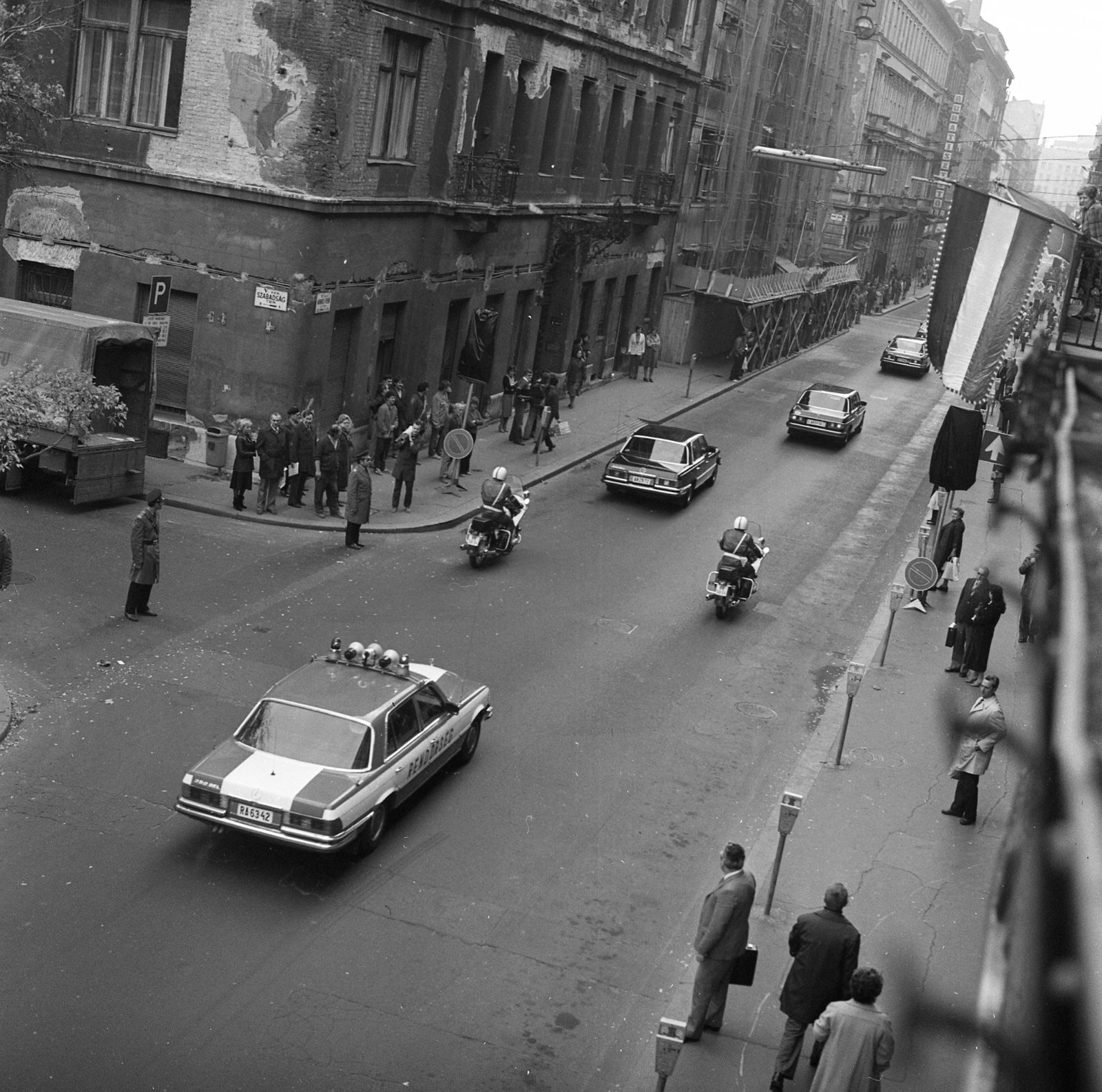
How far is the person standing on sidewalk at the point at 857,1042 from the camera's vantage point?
27.0 feet

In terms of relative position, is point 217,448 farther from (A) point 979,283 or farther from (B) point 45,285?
(A) point 979,283

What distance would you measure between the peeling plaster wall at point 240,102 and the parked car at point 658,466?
26.9 feet

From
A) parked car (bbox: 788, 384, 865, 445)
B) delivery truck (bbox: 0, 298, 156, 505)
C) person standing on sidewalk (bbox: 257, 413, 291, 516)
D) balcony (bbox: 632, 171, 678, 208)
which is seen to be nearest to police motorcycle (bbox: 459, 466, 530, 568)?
person standing on sidewalk (bbox: 257, 413, 291, 516)

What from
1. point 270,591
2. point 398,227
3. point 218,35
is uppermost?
point 218,35

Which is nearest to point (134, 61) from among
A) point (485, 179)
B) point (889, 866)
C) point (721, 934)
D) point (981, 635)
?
point (485, 179)

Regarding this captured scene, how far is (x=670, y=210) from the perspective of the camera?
47812mm

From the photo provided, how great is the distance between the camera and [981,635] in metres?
19.7

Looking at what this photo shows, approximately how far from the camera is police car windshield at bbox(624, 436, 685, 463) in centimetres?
2862

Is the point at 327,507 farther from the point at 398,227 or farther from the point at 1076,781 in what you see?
the point at 1076,781

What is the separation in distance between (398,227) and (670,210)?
2098 cm

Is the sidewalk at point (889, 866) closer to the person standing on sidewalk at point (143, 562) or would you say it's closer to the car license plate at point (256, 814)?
the car license plate at point (256, 814)

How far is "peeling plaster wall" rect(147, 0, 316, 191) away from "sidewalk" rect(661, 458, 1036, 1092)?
13219 millimetres

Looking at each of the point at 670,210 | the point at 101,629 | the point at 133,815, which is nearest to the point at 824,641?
the point at 101,629

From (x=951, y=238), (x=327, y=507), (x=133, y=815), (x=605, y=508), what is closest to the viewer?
(x=133, y=815)
